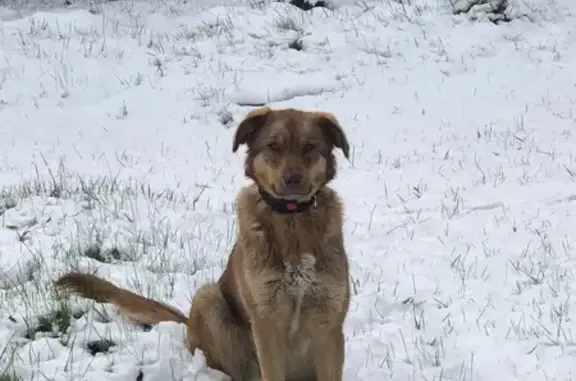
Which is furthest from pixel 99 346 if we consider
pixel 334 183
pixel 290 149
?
pixel 334 183

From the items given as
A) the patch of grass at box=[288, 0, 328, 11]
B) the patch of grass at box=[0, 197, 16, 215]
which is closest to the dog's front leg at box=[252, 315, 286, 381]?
the patch of grass at box=[0, 197, 16, 215]

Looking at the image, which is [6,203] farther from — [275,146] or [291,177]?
[291,177]

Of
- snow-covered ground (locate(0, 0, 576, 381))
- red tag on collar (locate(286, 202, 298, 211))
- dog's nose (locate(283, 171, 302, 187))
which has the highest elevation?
dog's nose (locate(283, 171, 302, 187))

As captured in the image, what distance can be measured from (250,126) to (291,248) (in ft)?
2.28

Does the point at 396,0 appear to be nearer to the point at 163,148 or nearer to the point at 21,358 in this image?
the point at 163,148

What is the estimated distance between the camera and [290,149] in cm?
423

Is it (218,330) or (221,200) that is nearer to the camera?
(218,330)

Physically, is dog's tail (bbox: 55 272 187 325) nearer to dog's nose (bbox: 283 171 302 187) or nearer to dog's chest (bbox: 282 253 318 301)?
dog's chest (bbox: 282 253 318 301)

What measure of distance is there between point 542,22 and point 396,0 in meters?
2.70

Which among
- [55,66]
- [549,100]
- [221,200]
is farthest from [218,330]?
[55,66]

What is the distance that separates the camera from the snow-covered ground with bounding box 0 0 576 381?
504 centimetres

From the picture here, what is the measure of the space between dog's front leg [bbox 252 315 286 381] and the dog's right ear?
3.12 feet

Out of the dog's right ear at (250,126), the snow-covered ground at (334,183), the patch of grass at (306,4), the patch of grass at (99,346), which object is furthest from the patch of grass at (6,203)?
the patch of grass at (306,4)

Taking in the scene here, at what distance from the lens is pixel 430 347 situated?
5.08 metres
